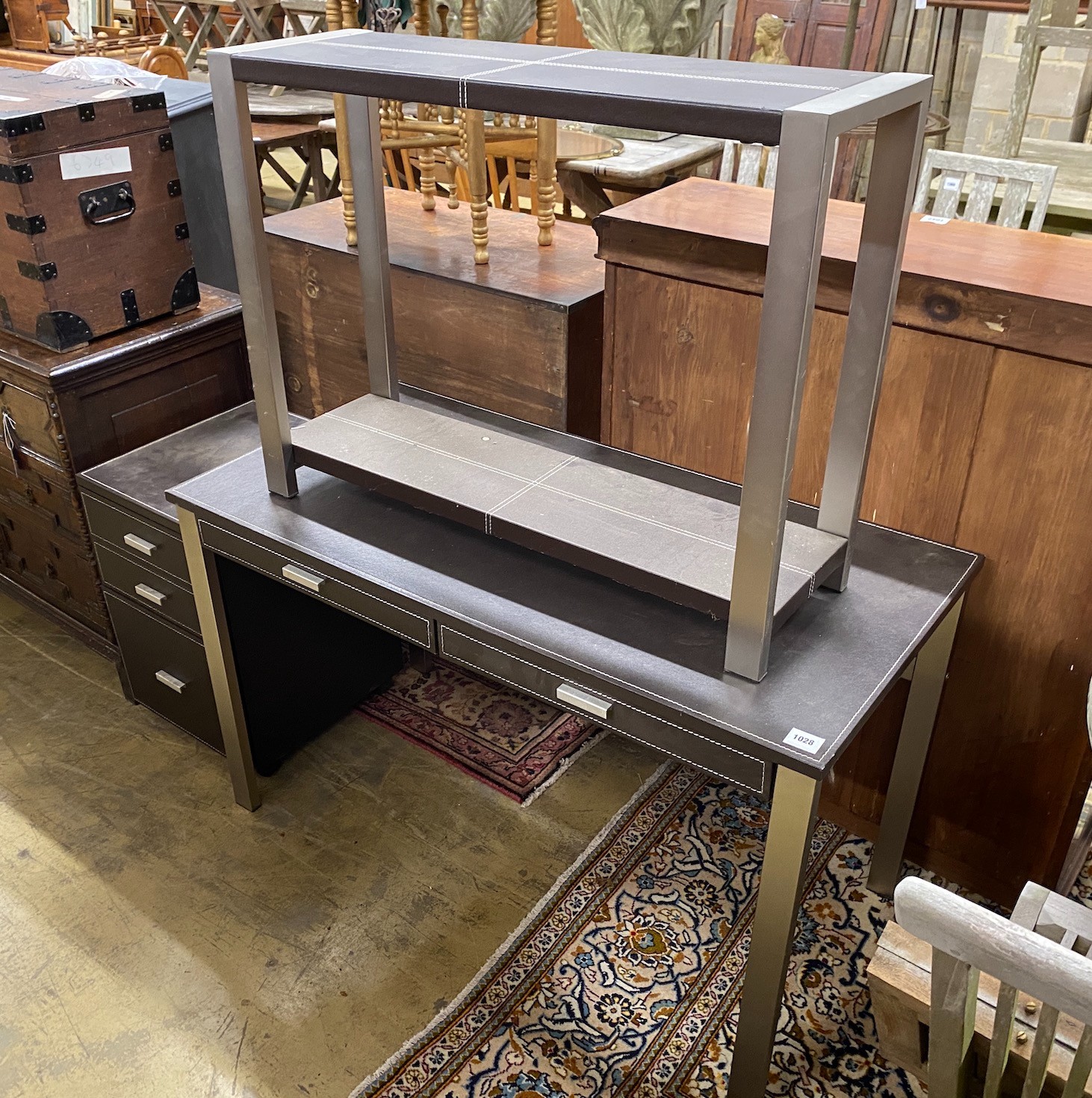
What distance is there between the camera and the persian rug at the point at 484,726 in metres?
2.53

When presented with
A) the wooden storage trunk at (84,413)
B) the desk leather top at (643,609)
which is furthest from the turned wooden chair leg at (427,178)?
the desk leather top at (643,609)

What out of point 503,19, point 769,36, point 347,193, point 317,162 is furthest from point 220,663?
point 503,19

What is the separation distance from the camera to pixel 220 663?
2.21 metres

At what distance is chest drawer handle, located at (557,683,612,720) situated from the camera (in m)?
1.54

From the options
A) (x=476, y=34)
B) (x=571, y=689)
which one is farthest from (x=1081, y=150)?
(x=571, y=689)

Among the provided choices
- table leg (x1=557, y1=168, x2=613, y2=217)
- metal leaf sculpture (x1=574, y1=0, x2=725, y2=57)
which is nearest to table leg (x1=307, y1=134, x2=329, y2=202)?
metal leaf sculpture (x1=574, y1=0, x2=725, y2=57)

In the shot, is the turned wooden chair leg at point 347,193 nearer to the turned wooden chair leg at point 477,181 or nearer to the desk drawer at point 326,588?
the turned wooden chair leg at point 477,181

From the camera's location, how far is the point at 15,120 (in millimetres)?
2176

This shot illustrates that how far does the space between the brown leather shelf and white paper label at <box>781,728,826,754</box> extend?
0.59ft

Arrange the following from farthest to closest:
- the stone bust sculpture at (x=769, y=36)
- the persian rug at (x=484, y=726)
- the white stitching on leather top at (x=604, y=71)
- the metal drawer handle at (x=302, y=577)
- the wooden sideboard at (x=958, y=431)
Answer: the stone bust sculpture at (x=769, y=36) → the persian rug at (x=484, y=726) → the metal drawer handle at (x=302, y=577) → the wooden sideboard at (x=958, y=431) → the white stitching on leather top at (x=604, y=71)

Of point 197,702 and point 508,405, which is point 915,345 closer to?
point 508,405

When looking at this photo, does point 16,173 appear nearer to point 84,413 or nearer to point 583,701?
point 84,413

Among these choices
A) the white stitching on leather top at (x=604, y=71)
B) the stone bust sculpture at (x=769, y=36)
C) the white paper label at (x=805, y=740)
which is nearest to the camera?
the white stitching on leather top at (x=604, y=71)

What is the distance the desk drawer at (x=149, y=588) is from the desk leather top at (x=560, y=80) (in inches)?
46.1
